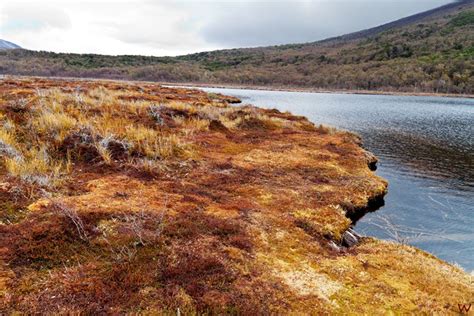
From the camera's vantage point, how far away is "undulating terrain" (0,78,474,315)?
5.62m

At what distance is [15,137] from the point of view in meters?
12.8

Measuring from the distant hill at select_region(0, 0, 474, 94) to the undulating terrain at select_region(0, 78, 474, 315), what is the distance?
110259 mm

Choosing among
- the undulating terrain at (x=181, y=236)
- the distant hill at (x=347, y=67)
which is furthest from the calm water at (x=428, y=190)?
the distant hill at (x=347, y=67)

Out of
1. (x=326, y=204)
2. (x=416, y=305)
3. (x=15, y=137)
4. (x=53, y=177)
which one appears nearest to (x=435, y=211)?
(x=326, y=204)

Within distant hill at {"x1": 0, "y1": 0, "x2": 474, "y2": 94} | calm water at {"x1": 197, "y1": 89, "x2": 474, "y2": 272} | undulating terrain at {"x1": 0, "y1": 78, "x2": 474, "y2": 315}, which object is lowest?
calm water at {"x1": 197, "y1": 89, "x2": 474, "y2": 272}

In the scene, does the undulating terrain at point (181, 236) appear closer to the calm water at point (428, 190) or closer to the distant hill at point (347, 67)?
the calm water at point (428, 190)

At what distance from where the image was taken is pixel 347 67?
13988cm

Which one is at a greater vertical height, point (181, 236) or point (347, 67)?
point (347, 67)

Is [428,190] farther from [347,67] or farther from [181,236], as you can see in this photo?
[347,67]

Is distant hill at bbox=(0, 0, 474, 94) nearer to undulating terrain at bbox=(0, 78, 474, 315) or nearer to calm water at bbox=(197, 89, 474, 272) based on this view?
calm water at bbox=(197, 89, 474, 272)

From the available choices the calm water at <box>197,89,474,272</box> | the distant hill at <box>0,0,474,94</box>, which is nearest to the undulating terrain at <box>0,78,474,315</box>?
the calm water at <box>197,89,474,272</box>

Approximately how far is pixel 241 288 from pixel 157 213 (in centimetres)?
312

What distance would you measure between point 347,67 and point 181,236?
14476cm

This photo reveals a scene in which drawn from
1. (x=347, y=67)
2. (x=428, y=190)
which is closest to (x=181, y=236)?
(x=428, y=190)
